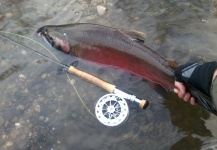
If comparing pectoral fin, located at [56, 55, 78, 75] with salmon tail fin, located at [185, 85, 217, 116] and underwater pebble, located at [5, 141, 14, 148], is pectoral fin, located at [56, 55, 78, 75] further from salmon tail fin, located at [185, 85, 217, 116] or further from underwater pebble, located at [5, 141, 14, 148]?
salmon tail fin, located at [185, 85, 217, 116]

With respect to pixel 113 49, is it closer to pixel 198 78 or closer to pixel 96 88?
pixel 96 88

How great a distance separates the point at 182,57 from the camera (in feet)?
14.7

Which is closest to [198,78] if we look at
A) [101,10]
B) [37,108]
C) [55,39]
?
[37,108]

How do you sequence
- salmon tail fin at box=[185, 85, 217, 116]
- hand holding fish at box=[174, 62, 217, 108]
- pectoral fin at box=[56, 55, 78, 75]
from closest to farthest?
1. hand holding fish at box=[174, 62, 217, 108]
2. salmon tail fin at box=[185, 85, 217, 116]
3. pectoral fin at box=[56, 55, 78, 75]

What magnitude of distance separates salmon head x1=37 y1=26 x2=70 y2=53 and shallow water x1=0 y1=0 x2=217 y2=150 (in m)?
0.18

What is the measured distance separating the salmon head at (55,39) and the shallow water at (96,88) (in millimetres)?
184

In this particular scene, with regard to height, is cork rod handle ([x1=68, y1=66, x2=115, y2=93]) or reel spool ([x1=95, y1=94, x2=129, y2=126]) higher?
cork rod handle ([x1=68, y1=66, x2=115, y2=93])

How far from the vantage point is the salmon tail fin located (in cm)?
325

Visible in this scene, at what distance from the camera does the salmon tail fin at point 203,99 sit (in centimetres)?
325

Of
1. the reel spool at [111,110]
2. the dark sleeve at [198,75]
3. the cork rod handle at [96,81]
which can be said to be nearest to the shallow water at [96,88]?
the reel spool at [111,110]

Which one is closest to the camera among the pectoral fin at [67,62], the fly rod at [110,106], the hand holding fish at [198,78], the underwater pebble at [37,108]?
the hand holding fish at [198,78]

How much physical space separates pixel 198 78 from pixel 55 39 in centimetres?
223

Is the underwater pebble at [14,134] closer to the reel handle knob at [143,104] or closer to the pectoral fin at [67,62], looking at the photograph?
the pectoral fin at [67,62]

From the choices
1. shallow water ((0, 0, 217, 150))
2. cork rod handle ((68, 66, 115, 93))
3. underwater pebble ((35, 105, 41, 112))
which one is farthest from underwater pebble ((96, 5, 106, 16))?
underwater pebble ((35, 105, 41, 112))
